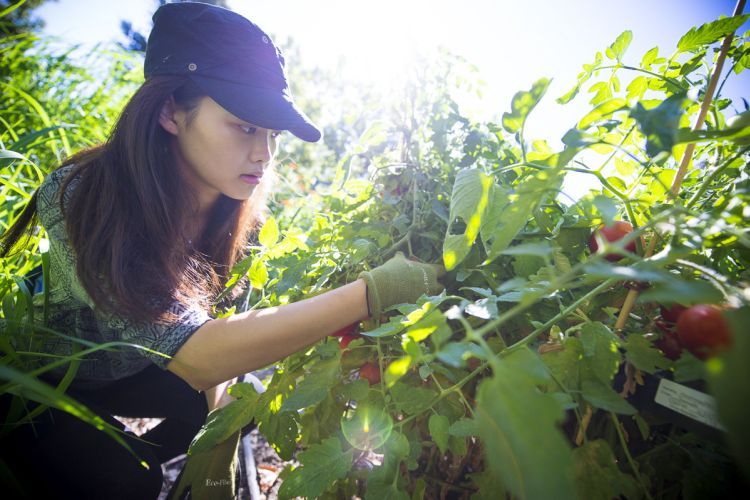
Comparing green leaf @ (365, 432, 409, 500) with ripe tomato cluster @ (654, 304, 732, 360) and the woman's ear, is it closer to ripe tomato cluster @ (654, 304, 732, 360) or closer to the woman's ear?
ripe tomato cluster @ (654, 304, 732, 360)

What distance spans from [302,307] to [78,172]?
31.2 inches

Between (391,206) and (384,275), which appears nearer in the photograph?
(384,275)

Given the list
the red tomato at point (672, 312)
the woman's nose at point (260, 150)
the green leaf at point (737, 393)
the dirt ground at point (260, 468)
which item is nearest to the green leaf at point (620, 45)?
the red tomato at point (672, 312)

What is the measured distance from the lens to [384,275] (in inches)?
30.3

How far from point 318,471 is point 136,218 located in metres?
0.85

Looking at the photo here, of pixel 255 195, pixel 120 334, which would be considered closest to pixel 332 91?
pixel 255 195

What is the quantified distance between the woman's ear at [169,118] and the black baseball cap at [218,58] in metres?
0.09

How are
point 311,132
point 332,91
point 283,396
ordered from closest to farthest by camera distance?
point 283,396 → point 311,132 → point 332,91

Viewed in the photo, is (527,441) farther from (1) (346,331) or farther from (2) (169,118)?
(2) (169,118)

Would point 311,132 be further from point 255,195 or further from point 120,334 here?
point 120,334

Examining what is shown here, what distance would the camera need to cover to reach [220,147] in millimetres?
1119

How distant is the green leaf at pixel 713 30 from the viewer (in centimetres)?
49

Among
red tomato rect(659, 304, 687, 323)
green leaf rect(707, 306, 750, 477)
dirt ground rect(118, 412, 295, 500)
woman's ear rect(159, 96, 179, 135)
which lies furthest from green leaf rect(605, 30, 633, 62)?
dirt ground rect(118, 412, 295, 500)

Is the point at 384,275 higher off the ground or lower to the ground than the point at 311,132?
lower
